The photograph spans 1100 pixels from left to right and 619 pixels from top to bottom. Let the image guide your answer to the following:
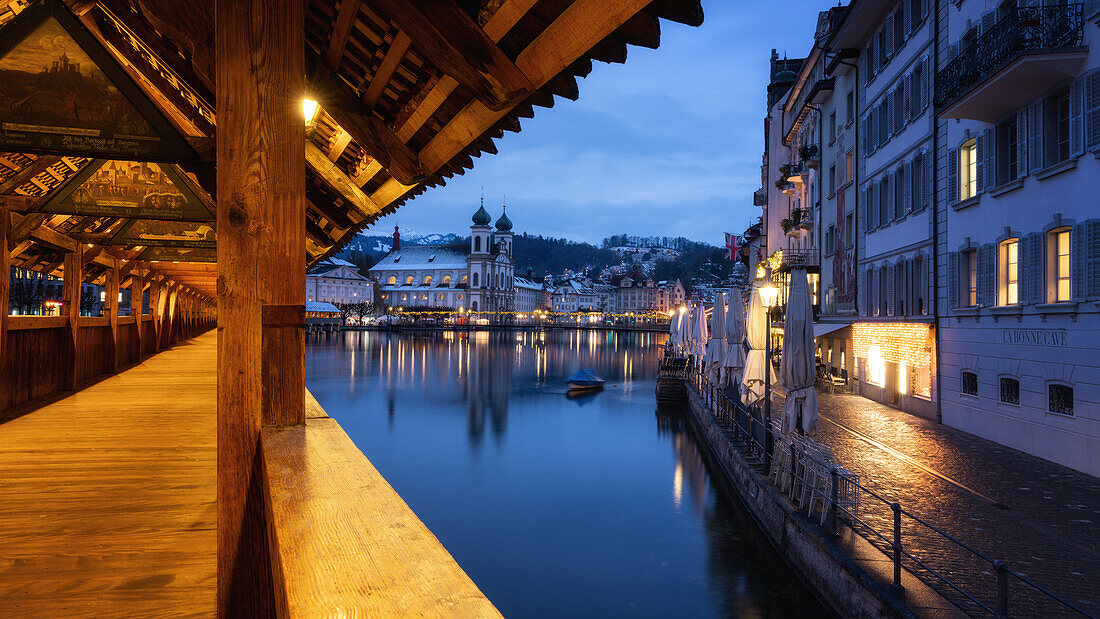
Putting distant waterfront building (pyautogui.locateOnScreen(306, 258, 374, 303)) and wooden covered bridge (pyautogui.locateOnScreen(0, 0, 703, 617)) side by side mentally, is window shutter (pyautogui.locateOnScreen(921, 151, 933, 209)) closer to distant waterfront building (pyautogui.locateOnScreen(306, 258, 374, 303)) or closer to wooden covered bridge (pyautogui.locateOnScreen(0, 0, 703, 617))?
wooden covered bridge (pyautogui.locateOnScreen(0, 0, 703, 617))

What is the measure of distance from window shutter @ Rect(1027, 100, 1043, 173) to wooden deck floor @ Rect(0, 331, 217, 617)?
1468 cm

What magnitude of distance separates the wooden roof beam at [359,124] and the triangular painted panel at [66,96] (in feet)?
3.57

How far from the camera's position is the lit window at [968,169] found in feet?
53.1

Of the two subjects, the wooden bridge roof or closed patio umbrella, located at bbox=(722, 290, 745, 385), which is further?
closed patio umbrella, located at bbox=(722, 290, 745, 385)

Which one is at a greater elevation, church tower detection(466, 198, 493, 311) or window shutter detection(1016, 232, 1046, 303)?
church tower detection(466, 198, 493, 311)

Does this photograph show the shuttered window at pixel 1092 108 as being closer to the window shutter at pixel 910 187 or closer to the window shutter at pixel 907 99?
the window shutter at pixel 910 187

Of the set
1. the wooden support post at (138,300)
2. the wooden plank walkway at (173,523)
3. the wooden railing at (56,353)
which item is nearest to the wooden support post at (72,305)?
the wooden railing at (56,353)

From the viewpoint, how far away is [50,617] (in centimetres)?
395

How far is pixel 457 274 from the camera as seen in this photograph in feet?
490

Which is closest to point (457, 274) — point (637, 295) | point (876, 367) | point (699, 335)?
point (637, 295)

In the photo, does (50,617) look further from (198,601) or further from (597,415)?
(597,415)

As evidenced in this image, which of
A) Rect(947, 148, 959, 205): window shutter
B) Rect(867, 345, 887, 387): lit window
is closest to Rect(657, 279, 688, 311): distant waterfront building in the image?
Rect(867, 345, 887, 387): lit window

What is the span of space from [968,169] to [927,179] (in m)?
1.98

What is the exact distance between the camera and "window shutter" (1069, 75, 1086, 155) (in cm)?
1185
